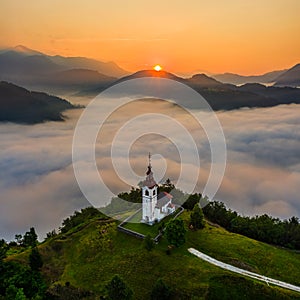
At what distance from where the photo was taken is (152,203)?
5534 centimetres

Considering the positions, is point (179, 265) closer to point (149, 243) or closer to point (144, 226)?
point (149, 243)

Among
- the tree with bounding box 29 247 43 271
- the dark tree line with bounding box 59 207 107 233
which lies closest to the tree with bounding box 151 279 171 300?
the tree with bounding box 29 247 43 271

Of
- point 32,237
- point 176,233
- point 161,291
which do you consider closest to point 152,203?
point 176,233

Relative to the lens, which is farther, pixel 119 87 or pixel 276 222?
pixel 119 87

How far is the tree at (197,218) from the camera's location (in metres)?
53.7

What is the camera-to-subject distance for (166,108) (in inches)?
6196

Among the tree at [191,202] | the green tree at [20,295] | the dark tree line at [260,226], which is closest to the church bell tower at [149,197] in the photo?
the tree at [191,202]

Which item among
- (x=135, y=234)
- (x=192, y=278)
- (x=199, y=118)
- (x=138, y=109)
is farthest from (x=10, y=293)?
(x=199, y=118)

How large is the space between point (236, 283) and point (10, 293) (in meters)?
27.7

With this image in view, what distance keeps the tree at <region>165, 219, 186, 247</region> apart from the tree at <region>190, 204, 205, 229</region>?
6.07 m

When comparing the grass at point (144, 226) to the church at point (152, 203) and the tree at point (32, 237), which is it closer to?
the church at point (152, 203)

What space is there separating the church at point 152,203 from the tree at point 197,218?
5732 mm

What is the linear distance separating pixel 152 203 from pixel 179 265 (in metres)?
12.9

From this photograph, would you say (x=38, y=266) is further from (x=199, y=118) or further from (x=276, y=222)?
(x=199, y=118)
